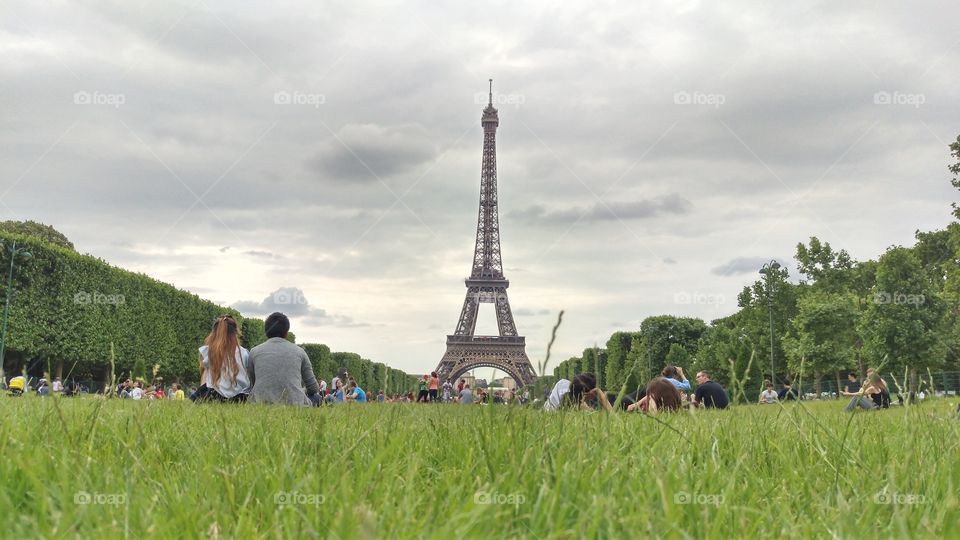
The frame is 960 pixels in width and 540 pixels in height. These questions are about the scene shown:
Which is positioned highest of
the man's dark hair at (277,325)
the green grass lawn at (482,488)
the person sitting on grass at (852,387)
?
the man's dark hair at (277,325)

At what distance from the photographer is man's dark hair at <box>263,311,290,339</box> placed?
978 cm

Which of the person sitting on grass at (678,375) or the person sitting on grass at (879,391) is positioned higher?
the person sitting on grass at (678,375)

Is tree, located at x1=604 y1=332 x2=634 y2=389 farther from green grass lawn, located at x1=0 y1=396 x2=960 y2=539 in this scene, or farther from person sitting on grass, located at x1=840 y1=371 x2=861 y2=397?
green grass lawn, located at x1=0 y1=396 x2=960 y2=539

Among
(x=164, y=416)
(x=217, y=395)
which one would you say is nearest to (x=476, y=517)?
(x=164, y=416)

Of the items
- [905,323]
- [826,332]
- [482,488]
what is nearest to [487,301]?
[826,332]

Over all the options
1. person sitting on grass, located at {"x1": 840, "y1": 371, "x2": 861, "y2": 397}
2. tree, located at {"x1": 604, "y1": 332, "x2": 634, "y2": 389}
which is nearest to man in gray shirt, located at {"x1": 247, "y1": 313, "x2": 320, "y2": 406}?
person sitting on grass, located at {"x1": 840, "y1": 371, "x2": 861, "y2": 397}

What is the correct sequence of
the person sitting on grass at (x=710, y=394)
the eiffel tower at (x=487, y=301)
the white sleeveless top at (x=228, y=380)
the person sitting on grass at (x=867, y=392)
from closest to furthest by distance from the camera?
the person sitting on grass at (x=867, y=392) → the white sleeveless top at (x=228, y=380) → the person sitting on grass at (x=710, y=394) → the eiffel tower at (x=487, y=301)

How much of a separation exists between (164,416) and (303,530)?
3.83 metres

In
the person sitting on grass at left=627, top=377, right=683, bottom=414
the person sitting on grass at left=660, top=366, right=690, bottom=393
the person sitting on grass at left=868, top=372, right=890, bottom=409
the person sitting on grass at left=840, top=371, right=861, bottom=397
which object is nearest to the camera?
the person sitting on grass at left=868, top=372, right=890, bottom=409

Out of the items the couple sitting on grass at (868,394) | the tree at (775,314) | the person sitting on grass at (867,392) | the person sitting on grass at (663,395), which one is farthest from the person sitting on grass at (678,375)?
the tree at (775,314)

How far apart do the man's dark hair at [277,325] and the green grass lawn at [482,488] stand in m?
6.12

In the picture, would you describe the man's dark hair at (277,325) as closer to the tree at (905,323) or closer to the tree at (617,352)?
the tree at (905,323)

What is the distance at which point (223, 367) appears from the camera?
32.3 feet

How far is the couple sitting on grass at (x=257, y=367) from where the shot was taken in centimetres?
962
